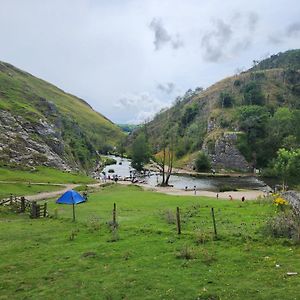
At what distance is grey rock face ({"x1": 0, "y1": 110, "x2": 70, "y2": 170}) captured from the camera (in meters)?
97.8

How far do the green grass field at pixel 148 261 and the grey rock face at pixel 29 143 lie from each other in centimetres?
6439

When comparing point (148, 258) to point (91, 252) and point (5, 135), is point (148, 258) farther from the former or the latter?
point (5, 135)

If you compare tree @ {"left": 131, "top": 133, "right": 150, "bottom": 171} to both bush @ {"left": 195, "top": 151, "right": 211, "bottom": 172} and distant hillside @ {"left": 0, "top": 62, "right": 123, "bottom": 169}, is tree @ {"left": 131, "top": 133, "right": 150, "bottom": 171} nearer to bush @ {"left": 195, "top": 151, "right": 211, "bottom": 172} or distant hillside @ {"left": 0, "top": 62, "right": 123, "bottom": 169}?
distant hillside @ {"left": 0, "top": 62, "right": 123, "bottom": 169}

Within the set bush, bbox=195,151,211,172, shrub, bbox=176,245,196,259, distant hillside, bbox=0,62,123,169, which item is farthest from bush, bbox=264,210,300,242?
bush, bbox=195,151,211,172

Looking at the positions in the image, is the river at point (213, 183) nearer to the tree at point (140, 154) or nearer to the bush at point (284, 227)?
the tree at point (140, 154)

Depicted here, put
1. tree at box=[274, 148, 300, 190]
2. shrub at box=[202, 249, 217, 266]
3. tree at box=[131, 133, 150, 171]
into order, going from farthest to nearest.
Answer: tree at box=[131, 133, 150, 171] → tree at box=[274, 148, 300, 190] → shrub at box=[202, 249, 217, 266]

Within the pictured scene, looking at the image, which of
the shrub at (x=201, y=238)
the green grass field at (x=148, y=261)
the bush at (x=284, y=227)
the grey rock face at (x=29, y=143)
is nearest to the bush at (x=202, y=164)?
the grey rock face at (x=29, y=143)

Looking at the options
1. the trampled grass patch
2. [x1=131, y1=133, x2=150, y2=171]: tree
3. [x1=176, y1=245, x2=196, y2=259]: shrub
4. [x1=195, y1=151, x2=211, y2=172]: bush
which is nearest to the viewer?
[x1=176, y1=245, x2=196, y2=259]: shrub

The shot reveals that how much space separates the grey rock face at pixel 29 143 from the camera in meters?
97.8

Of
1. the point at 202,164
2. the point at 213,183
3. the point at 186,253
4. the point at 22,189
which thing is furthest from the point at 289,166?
the point at 202,164

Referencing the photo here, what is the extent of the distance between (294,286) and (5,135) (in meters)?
97.9

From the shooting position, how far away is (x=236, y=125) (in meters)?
180

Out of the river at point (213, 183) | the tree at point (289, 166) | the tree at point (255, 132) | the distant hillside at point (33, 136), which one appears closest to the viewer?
the tree at point (289, 166)

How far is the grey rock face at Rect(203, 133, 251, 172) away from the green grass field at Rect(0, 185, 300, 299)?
12897 cm
